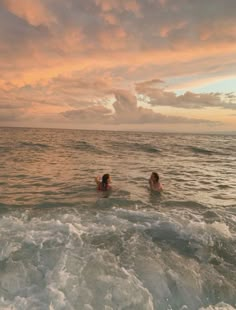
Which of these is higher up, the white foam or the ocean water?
the ocean water

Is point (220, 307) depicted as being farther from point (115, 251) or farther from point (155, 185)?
point (155, 185)

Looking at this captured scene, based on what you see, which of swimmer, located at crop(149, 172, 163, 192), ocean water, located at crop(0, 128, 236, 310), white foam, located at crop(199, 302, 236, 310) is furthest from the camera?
swimmer, located at crop(149, 172, 163, 192)

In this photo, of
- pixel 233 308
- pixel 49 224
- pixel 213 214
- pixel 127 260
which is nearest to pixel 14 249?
pixel 49 224

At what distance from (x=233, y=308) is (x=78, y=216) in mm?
5131

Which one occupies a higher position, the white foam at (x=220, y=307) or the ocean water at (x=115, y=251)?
the ocean water at (x=115, y=251)

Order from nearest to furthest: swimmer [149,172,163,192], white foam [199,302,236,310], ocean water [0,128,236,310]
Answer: white foam [199,302,236,310] < ocean water [0,128,236,310] < swimmer [149,172,163,192]

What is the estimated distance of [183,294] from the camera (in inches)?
179

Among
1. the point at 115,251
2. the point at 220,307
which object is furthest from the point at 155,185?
the point at 220,307

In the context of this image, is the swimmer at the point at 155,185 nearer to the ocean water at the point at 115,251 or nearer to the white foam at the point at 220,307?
the ocean water at the point at 115,251

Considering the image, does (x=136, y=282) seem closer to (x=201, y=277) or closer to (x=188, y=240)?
(x=201, y=277)

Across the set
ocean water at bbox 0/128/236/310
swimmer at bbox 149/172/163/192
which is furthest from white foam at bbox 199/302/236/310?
swimmer at bbox 149/172/163/192

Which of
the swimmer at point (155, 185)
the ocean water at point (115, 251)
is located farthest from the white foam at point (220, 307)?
the swimmer at point (155, 185)

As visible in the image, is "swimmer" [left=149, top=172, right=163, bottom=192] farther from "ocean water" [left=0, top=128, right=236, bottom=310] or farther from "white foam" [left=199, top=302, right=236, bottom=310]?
"white foam" [left=199, top=302, right=236, bottom=310]

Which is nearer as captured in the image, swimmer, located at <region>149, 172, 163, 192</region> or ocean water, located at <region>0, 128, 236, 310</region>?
ocean water, located at <region>0, 128, 236, 310</region>
